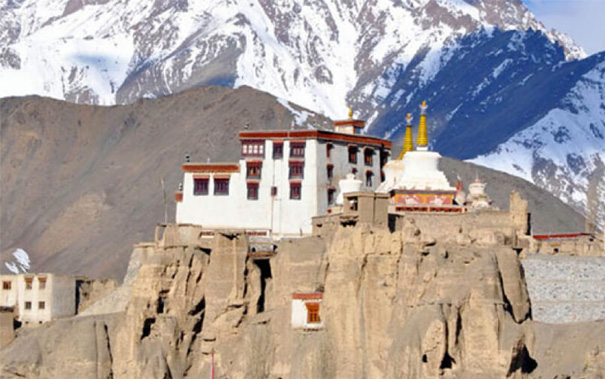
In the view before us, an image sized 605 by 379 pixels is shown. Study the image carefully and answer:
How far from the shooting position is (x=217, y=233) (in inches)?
4240

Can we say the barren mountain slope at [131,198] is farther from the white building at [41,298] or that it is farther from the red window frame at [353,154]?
the red window frame at [353,154]

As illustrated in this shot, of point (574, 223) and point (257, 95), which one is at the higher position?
point (257, 95)

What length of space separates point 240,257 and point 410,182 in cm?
1017

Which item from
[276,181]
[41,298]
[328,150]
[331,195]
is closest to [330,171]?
[328,150]

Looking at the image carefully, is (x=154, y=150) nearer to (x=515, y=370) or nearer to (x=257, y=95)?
(x=257, y=95)

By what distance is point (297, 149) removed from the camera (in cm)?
11394

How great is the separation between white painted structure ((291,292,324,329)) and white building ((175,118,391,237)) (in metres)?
11.2

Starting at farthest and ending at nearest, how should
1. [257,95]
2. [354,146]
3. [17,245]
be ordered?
[257,95] < [17,245] < [354,146]

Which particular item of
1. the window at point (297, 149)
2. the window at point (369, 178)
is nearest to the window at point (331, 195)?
the window at point (297, 149)

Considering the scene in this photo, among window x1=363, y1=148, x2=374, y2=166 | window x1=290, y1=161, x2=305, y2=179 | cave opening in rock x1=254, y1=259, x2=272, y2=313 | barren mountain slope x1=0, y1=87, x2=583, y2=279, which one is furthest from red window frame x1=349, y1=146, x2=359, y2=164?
barren mountain slope x1=0, y1=87, x2=583, y2=279

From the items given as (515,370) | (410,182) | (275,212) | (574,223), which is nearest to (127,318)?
(275,212)

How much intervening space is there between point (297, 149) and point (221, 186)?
17.3 feet

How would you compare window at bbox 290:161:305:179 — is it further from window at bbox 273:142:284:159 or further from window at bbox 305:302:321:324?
window at bbox 305:302:321:324

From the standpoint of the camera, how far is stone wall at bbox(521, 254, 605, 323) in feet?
318
